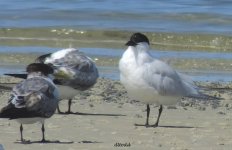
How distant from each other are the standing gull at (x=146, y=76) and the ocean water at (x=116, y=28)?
4.18 m

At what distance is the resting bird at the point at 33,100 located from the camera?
7910 mm

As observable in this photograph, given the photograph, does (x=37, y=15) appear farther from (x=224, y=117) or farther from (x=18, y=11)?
(x=224, y=117)

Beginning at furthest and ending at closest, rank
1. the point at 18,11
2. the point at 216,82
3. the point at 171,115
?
the point at 18,11 → the point at 216,82 → the point at 171,115

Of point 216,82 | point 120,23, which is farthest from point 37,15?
point 216,82

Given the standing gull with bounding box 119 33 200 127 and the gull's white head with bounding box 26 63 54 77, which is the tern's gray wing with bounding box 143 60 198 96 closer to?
the standing gull with bounding box 119 33 200 127

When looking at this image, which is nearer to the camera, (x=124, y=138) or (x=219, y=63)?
(x=124, y=138)

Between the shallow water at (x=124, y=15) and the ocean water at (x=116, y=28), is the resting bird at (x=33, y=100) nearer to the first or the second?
the ocean water at (x=116, y=28)

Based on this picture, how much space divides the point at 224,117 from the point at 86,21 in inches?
512

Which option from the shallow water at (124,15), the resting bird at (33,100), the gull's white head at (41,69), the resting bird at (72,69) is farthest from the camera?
the shallow water at (124,15)

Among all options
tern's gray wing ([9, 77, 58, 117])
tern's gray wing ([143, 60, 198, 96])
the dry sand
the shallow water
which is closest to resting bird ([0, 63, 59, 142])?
tern's gray wing ([9, 77, 58, 117])

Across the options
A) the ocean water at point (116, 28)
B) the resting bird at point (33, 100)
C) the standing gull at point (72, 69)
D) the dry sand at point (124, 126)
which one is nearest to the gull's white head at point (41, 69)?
the resting bird at point (33, 100)

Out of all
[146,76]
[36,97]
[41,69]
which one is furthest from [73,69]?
[36,97]

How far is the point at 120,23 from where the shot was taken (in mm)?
22516

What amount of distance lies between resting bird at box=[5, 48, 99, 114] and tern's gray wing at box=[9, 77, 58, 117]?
2145 mm
